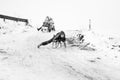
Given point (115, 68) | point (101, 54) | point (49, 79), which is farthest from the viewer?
point (101, 54)

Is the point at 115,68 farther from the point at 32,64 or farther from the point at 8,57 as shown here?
the point at 8,57

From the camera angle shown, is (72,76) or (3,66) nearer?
(72,76)

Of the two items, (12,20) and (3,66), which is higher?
(12,20)

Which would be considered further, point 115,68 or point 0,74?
point 115,68

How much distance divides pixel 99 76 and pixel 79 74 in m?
0.75

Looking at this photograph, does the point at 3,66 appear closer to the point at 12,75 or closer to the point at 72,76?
the point at 12,75

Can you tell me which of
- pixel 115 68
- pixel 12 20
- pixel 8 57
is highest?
pixel 12 20

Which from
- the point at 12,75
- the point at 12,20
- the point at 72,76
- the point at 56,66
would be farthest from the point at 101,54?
the point at 12,20

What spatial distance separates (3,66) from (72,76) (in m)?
2.68

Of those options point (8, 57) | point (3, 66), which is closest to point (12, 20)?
A: point (8, 57)

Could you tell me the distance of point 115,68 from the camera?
297 inches

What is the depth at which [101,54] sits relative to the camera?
10094 mm

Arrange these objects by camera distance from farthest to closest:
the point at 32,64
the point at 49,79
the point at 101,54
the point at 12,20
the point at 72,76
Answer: the point at 12,20 < the point at 101,54 < the point at 32,64 < the point at 72,76 < the point at 49,79

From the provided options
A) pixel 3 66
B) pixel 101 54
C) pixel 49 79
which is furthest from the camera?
pixel 101 54
